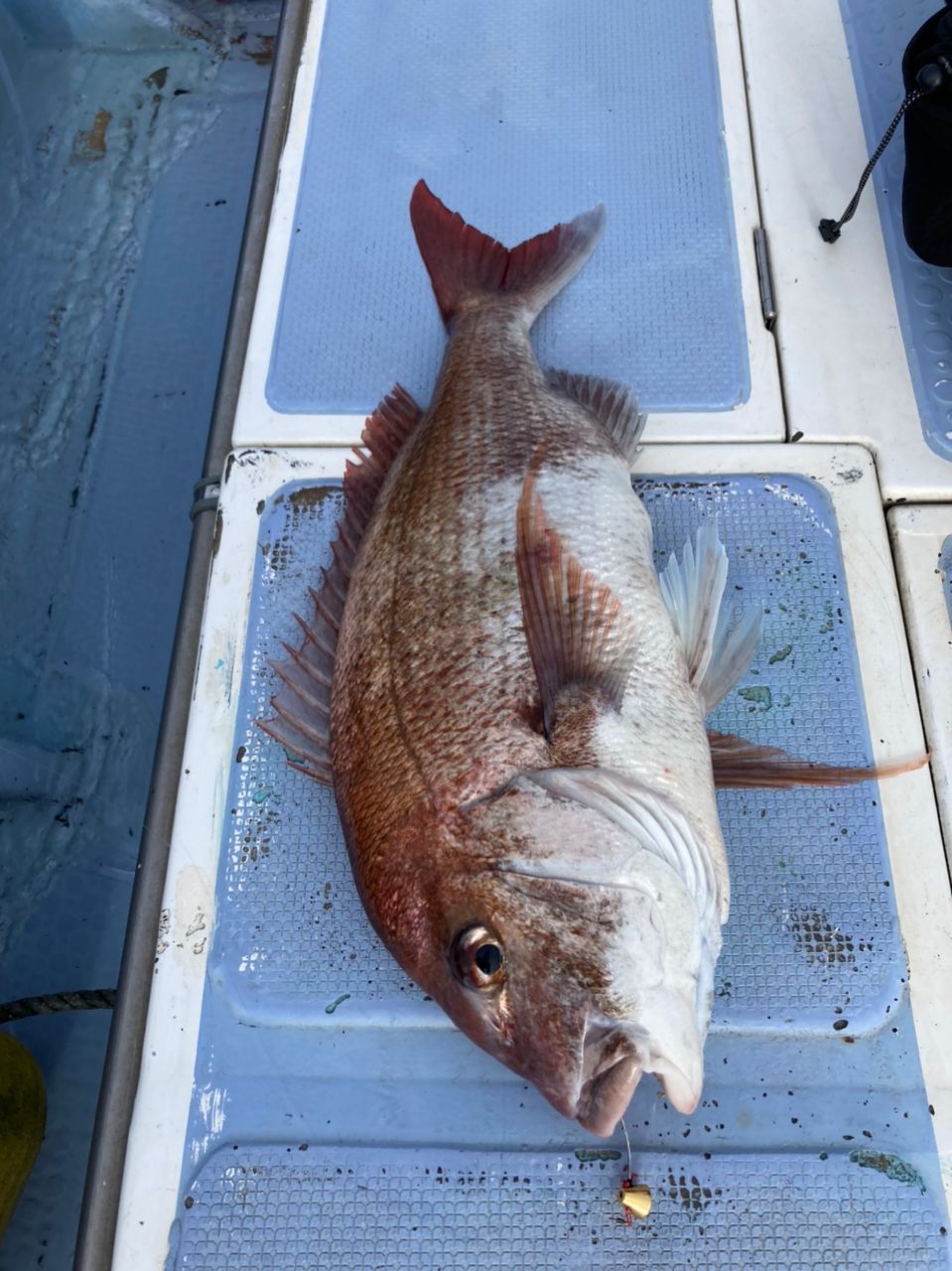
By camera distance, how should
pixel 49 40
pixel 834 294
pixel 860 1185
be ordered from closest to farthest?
pixel 860 1185 < pixel 834 294 < pixel 49 40

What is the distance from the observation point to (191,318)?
2.75 meters

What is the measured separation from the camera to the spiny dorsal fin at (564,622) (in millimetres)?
1201

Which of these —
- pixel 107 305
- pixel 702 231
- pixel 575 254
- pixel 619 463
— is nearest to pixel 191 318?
pixel 107 305

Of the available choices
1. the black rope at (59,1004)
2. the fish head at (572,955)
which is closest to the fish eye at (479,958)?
the fish head at (572,955)

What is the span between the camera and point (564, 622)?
48.4 inches

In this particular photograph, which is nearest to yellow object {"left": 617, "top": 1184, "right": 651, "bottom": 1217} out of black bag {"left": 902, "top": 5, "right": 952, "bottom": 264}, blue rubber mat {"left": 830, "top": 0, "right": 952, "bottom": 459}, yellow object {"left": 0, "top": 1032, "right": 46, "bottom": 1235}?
yellow object {"left": 0, "top": 1032, "right": 46, "bottom": 1235}

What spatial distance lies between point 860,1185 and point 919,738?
70 cm

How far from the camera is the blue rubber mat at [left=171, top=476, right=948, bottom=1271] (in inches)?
48.4

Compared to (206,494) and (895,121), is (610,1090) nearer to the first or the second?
(206,494)

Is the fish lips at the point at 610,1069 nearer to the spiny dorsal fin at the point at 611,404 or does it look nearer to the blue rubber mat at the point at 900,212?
the spiny dorsal fin at the point at 611,404

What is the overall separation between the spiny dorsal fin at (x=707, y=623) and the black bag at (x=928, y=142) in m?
0.88

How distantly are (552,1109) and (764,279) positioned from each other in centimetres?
169

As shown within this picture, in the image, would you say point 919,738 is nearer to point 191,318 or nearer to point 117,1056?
point 117,1056

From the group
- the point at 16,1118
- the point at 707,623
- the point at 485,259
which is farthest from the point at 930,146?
the point at 16,1118
